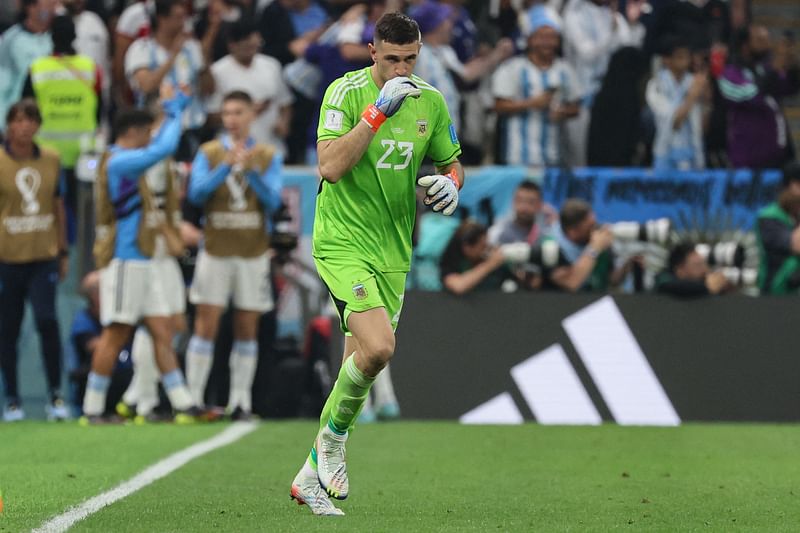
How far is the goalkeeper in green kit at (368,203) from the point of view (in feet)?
22.8

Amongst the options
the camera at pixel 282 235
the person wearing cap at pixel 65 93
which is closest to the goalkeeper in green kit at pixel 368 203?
the camera at pixel 282 235

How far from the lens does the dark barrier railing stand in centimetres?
1353

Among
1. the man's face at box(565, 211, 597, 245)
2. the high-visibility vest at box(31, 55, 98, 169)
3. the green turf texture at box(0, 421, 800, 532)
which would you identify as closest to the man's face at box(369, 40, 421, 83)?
the green turf texture at box(0, 421, 800, 532)

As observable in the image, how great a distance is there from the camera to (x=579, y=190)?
50.9 ft

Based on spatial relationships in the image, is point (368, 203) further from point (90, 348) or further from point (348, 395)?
point (90, 348)

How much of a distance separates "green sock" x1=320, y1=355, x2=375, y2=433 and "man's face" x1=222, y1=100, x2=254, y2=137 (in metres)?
6.75

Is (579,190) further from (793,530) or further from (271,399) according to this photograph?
(793,530)

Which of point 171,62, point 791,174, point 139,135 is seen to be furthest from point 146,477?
point 791,174

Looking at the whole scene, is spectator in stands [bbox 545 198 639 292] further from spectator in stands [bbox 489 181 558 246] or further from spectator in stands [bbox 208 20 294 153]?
spectator in stands [bbox 208 20 294 153]

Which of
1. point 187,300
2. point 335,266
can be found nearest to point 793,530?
point 335,266

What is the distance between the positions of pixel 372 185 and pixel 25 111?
6.84m

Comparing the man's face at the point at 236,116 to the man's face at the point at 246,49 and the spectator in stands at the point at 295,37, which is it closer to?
the man's face at the point at 246,49

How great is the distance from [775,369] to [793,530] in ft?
24.5

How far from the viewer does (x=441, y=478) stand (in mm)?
8766
